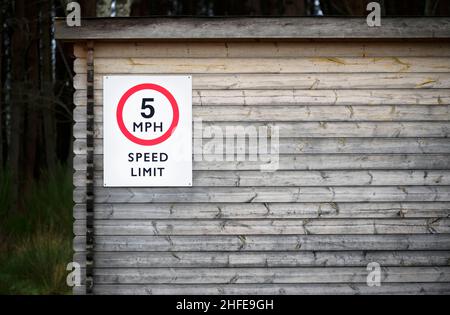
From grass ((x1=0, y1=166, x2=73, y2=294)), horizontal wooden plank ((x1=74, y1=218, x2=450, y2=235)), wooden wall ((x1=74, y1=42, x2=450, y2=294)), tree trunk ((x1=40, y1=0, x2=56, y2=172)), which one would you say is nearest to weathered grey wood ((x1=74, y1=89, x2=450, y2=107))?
wooden wall ((x1=74, y1=42, x2=450, y2=294))

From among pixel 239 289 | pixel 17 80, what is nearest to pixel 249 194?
pixel 239 289

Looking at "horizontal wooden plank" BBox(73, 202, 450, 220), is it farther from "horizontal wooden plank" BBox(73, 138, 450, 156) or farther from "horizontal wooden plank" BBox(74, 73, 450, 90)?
"horizontal wooden plank" BBox(74, 73, 450, 90)

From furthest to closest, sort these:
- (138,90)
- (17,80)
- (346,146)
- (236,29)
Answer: (17,80) → (346,146) → (138,90) → (236,29)

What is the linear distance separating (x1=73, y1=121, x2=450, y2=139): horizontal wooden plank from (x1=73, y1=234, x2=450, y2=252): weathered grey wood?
969 mm

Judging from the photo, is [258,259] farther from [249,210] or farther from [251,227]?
[249,210]

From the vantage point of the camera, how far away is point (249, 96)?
7031mm

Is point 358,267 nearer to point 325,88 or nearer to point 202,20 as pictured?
point 325,88

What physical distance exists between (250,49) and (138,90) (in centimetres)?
114

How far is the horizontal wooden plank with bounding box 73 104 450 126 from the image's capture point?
7.02 m

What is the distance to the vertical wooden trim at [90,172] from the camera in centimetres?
694

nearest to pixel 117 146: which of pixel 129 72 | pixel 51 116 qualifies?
pixel 129 72

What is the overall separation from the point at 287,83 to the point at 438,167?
5.49 feet

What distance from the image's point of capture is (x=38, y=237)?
1090cm
